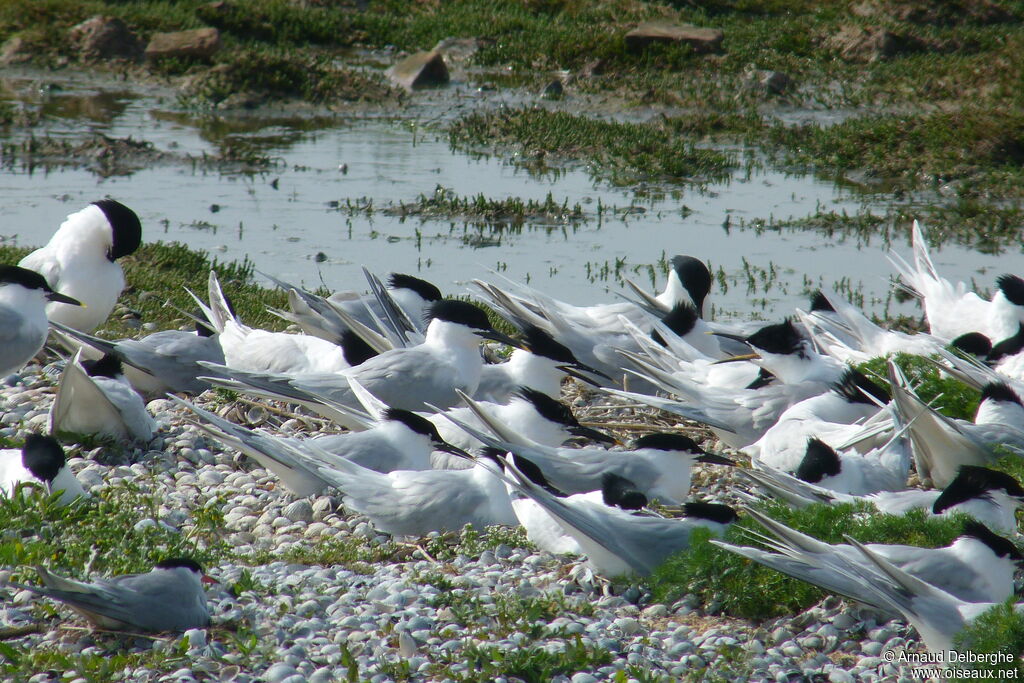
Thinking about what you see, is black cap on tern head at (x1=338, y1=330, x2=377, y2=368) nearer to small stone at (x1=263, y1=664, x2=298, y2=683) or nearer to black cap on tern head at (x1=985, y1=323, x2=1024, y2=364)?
small stone at (x1=263, y1=664, x2=298, y2=683)

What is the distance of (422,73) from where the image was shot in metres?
17.0

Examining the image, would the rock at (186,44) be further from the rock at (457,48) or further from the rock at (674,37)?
the rock at (674,37)

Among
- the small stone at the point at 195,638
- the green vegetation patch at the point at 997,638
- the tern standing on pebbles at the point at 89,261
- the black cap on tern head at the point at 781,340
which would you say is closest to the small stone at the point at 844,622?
the green vegetation patch at the point at 997,638

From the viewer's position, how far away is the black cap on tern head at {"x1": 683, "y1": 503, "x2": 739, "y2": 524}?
4.10 meters

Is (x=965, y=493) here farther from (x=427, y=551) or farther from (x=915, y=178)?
(x=915, y=178)

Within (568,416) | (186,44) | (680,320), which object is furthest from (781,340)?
(186,44)

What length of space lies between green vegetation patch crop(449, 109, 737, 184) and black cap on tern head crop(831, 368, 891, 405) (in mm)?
6708

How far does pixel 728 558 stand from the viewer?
3.81 m

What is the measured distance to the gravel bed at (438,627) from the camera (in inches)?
131

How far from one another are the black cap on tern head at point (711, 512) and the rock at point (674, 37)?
13608 mm

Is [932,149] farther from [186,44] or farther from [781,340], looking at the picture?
[186,44]

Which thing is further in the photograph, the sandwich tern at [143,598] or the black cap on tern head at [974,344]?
the black cap on tern head at [974,344]

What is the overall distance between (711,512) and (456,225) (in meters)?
6.64

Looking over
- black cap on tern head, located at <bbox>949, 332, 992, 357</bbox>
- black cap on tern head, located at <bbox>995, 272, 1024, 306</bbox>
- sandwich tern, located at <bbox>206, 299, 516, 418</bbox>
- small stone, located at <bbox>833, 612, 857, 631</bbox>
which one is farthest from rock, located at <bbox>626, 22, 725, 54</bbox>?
small stone, located at <bbox>833, 612, 857, 631</bbox>
